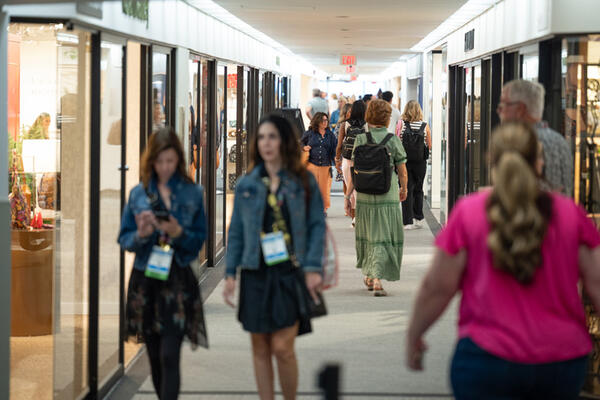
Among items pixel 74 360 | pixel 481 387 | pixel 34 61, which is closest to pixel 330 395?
pixel 481 387

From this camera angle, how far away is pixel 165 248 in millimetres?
4898

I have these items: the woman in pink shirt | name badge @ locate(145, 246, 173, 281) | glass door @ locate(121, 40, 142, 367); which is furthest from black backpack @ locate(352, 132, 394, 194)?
the woman in pink shirt

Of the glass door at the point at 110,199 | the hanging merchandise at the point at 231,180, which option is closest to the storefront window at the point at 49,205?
the glass door at the point at 110,199

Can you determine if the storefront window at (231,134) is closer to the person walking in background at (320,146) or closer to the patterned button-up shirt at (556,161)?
the person walking in background at (320,146)

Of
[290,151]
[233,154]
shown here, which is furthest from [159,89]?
[233,154]

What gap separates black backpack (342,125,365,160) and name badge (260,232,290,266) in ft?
20.6

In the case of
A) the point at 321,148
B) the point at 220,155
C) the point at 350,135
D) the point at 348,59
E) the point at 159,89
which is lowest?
the point at 220,155

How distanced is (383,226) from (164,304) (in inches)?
172

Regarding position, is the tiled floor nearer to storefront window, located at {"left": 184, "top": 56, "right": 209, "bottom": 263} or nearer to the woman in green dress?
the woman in green dress

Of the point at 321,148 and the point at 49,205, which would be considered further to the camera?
the point at 321,148

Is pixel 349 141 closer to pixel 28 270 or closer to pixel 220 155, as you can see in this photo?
pixel 220 155

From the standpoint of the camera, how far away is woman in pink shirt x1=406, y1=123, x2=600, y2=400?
299 centimetres

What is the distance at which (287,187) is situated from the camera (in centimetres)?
481

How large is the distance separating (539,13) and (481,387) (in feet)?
13.7
